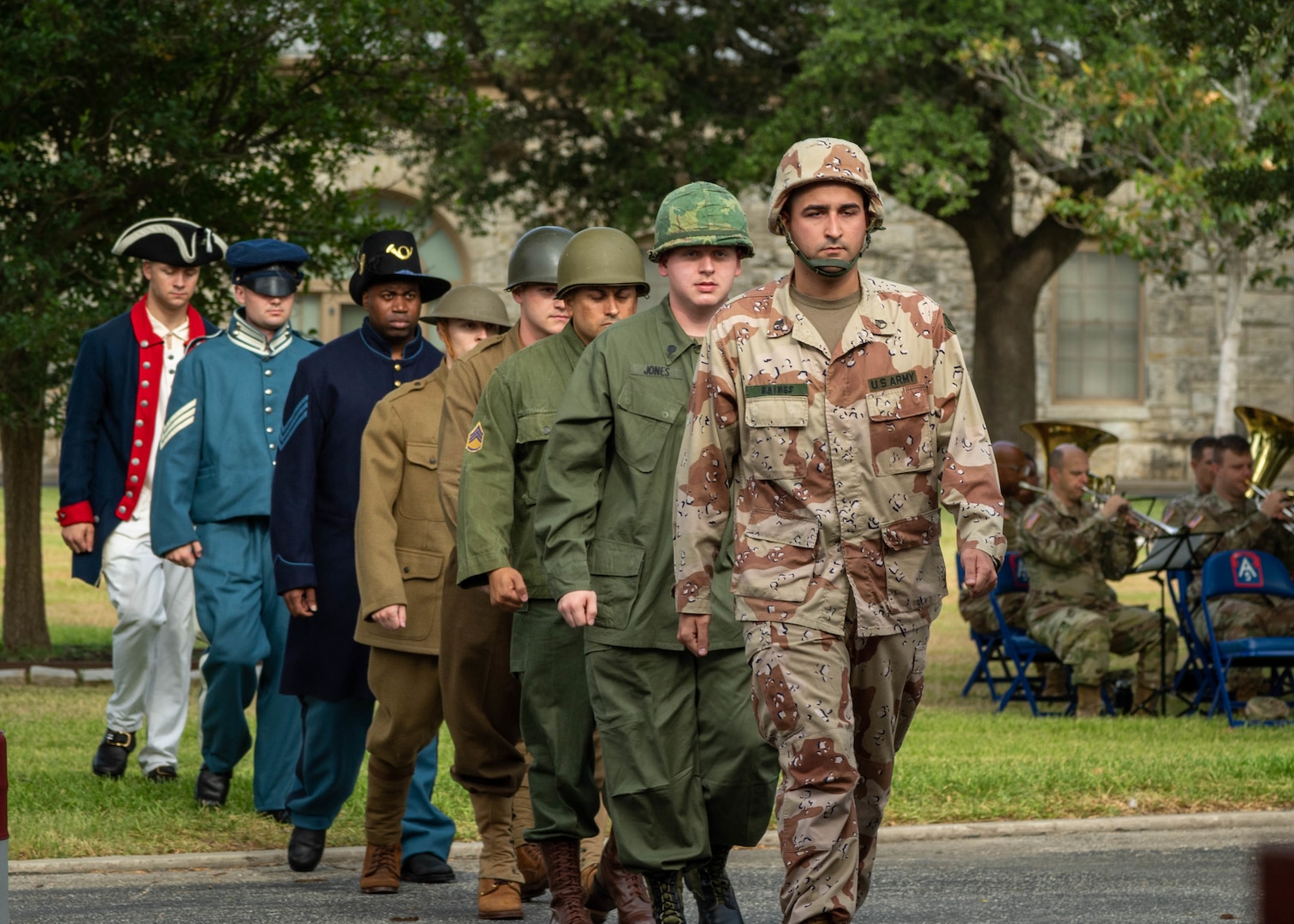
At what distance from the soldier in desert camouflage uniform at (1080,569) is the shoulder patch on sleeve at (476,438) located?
6.29 meters

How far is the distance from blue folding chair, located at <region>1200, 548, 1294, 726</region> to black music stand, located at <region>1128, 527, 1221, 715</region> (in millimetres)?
233

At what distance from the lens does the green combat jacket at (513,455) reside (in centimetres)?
592

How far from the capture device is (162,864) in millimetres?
7012

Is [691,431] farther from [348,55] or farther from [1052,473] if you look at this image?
[348,55]

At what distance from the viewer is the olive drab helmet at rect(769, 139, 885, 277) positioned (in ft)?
16.9

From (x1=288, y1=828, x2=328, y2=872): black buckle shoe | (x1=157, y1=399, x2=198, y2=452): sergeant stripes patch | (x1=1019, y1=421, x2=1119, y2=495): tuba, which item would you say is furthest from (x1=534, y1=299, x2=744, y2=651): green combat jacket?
(x1=1019, y1=421, x2=1119, y2=495): tuba

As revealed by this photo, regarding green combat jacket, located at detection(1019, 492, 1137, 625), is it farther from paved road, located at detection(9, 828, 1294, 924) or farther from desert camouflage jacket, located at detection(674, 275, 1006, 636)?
desert camouflage jacket, located at detection(674, 275, 1006, 636)

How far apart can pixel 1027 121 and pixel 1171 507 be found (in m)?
9.90

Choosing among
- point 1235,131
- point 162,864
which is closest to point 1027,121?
point 1235,131

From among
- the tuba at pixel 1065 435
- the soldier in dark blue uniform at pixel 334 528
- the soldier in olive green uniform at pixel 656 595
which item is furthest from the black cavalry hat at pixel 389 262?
the tuba at pixel 1065 435

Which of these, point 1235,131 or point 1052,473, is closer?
point 1052,473

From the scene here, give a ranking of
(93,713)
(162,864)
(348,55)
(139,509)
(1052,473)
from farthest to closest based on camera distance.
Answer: (348,55) → (1052,473) → (93,713) → (139,509) → (162,864)

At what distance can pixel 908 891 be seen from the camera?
21.9 feet

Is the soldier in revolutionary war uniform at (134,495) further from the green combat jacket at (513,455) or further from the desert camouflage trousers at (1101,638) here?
the desert camouflage trousers at (1101,638)
